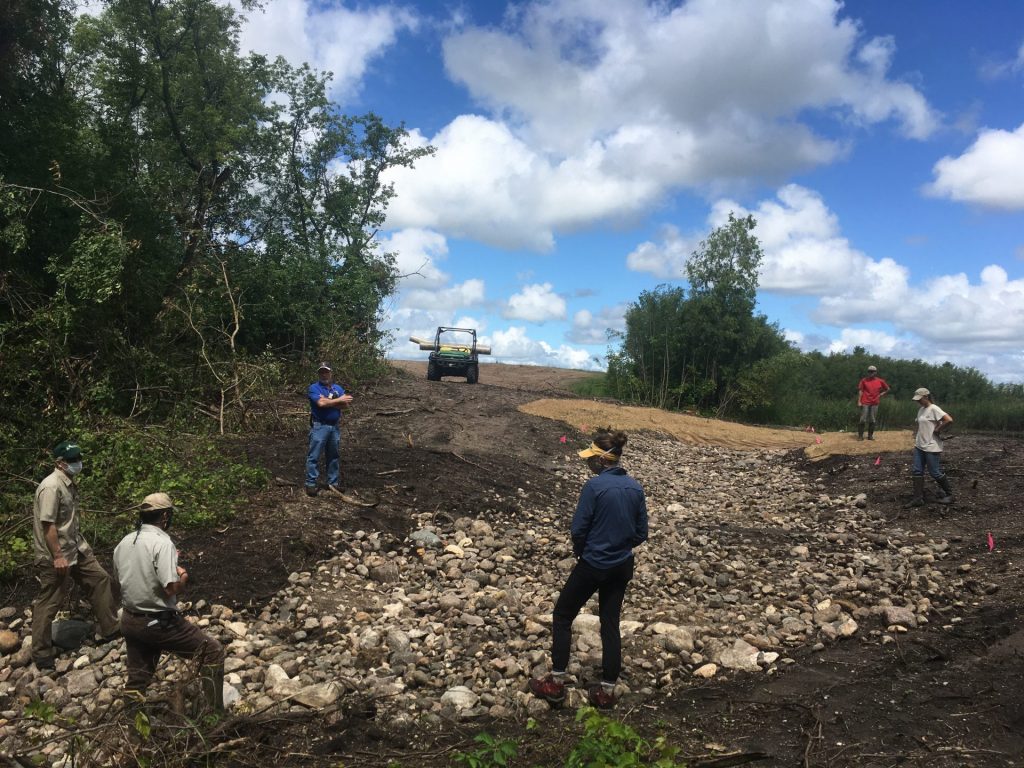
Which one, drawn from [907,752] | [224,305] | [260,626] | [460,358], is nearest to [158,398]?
[224,305]

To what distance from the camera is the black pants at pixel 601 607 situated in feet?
14.6

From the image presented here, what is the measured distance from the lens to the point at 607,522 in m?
4.40

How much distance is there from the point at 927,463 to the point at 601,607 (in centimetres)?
705

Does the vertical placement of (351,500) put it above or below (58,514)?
below

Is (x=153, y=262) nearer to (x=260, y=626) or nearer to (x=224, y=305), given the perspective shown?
(x=224, y=305)

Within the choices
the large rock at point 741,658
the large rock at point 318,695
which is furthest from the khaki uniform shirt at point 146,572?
the large rock at point 741,658

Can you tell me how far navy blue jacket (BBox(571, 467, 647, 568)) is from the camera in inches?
173

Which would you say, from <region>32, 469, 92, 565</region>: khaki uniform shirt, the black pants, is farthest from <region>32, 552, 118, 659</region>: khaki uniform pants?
the black pants

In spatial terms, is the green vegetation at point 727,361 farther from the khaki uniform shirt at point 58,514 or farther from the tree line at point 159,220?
the khaki uniform shirt at point 58,514

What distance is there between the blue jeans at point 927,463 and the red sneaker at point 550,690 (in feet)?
23.5

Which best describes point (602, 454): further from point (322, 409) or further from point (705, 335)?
point (705, 335)

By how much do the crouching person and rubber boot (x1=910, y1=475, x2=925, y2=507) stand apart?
924cm

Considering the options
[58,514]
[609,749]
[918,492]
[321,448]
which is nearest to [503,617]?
[609,749]

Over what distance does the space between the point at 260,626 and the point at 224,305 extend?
10.8 m
